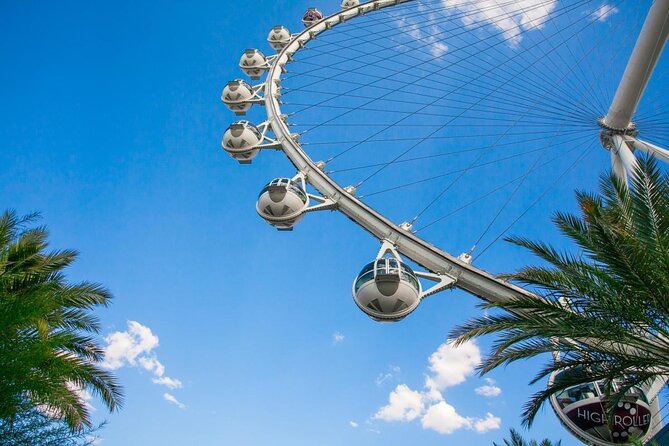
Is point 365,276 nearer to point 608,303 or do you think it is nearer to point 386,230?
point 386,230

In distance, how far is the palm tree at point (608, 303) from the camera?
507cm

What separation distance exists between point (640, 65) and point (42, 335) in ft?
35.5

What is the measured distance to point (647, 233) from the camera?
5148 millimetres

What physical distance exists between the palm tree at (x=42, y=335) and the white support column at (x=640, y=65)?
34.1 feet

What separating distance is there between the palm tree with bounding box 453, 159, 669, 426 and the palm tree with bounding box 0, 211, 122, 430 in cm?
463

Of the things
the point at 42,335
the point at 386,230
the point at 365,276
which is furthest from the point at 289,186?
the point at 42,335

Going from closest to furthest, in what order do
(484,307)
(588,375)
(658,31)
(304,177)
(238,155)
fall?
(588,375) → (484,307) → (658,31) → (304,177) → (238,155)

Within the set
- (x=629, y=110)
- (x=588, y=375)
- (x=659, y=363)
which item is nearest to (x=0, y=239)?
(x=588, y=375)

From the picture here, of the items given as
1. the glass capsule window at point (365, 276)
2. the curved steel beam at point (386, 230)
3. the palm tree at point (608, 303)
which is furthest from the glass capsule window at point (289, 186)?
the palm tree at point (608, 303)

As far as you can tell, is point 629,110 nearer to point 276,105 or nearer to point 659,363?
point 659,363

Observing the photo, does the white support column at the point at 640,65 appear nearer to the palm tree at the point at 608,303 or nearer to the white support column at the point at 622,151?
the white support column at the point at 622,151

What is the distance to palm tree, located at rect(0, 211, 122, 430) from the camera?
471 centimetres

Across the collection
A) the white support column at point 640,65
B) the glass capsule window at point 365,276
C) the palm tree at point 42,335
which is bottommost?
the palm tree at point 42,335

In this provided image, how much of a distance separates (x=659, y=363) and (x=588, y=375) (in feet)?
2.27
